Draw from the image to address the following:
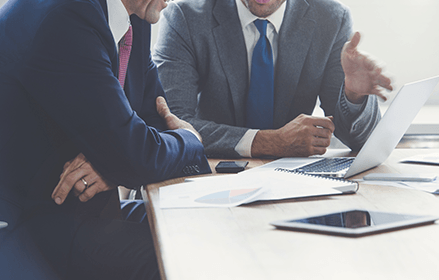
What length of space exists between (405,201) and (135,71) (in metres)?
0.85

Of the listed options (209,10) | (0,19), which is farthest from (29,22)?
(209,10)

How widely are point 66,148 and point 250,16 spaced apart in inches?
37.9

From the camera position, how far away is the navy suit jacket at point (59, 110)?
84 centimetres

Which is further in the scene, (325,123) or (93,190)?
(325,123)

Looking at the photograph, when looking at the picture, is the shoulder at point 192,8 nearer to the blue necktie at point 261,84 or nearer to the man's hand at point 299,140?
the blue necktie at point 261,84

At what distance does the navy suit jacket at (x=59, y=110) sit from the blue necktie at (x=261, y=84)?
0.70 metres

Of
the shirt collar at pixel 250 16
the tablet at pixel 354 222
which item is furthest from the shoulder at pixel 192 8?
the tablet at pixel 354 222

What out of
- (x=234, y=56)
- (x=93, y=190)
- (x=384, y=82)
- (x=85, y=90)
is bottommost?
(x=93, y=190)

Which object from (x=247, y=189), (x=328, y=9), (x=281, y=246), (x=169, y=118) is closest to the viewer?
(x=281, y=246)

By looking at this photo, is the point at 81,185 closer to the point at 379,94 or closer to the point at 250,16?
the point at 379,94

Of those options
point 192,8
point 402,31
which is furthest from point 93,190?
point 402,31

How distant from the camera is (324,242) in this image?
528 mm

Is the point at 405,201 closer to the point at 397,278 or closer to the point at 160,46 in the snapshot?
the point at 397,278

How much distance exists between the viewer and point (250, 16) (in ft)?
5.34
